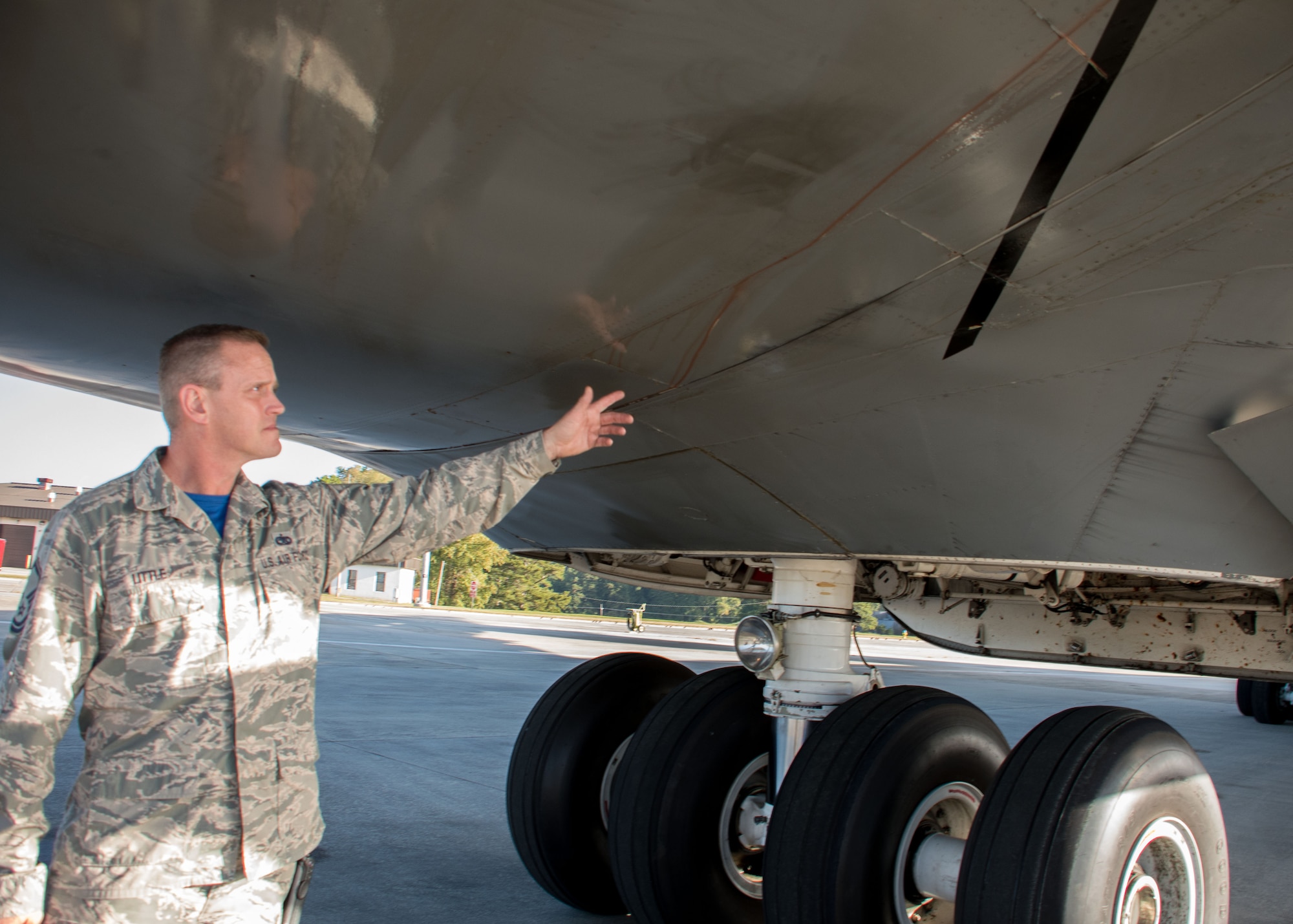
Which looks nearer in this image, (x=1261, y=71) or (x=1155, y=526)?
(x=1261, y=71)

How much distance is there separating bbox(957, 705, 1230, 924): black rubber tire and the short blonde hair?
2.02 m

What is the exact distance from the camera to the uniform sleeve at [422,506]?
5.72 feet

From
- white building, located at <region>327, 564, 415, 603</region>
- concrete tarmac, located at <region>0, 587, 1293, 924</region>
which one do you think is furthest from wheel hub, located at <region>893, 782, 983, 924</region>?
white building, located at <region>327, 564, 415, 603</region>

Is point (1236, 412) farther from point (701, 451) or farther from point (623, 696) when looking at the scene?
point (623, 696)

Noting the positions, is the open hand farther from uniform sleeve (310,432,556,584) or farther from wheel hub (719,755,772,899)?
wheel hub (719,755,772,899)

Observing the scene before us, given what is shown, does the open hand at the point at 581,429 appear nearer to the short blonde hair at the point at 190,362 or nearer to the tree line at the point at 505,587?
the short blonde hair at the point at 190,362

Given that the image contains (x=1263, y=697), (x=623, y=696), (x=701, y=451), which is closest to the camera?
(x=701, y=451)

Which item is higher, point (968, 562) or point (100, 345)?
point (100, 345)

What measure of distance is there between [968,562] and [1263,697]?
Result: 9.19 meters

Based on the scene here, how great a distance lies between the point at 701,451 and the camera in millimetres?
2430

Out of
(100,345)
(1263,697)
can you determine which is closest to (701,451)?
(100,345)

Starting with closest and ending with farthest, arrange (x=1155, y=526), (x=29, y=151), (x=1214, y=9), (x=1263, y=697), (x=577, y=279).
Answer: (x=1214, y=9), (x=29, y=151), (x=577, y=279), (x=1155, y=526), (x=1263, y=697)

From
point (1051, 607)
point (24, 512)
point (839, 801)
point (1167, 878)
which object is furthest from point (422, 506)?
point (24, 512)

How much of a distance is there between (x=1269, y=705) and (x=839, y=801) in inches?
364
